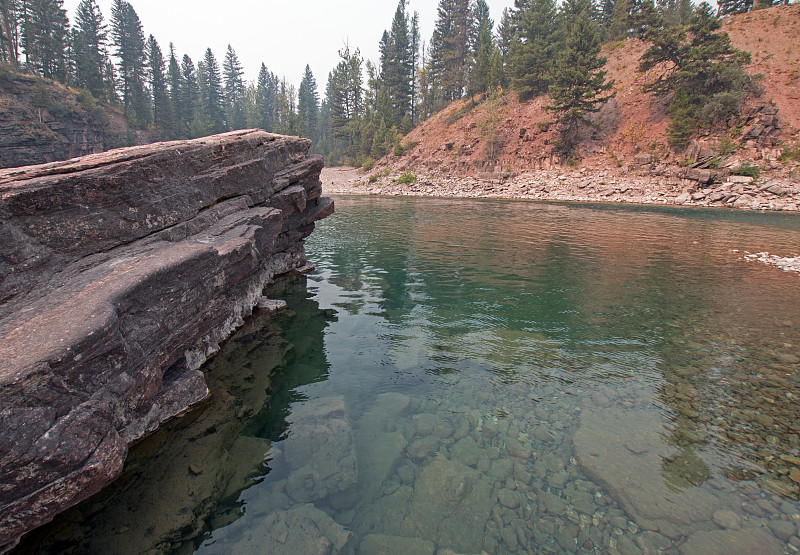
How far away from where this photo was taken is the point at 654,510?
5219 millimetres

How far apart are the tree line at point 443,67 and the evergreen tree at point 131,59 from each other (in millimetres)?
280

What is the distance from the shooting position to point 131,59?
297 ft

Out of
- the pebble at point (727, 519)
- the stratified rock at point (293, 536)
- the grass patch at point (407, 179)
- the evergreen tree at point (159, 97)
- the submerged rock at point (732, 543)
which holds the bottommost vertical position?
the stratified rock at point (293, 536)

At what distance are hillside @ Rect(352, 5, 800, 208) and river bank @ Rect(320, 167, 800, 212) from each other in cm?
50

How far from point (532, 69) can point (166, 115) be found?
84436 millimetres

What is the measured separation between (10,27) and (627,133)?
115 metres

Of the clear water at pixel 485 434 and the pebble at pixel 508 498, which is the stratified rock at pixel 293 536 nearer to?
the clear water at pixel 485 434

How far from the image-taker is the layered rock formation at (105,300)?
14.5 ft

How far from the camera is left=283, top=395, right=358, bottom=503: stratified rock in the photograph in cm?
571

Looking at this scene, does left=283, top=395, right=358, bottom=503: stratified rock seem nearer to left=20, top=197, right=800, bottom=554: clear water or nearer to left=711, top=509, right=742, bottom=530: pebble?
left=20, top=197, right=800, bottom=554: clear water

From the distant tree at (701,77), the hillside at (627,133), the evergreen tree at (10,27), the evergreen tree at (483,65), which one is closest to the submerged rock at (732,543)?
the hillside at (627,133)

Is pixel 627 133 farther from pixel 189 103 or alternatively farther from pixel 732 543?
pixel 189 103

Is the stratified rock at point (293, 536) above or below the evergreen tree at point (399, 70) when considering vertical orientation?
below

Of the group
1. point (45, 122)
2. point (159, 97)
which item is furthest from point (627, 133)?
point (159, 97)
